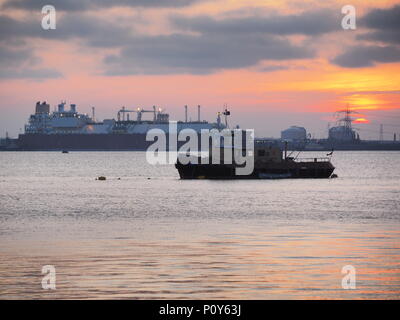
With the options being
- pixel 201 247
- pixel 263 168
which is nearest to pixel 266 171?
pixel 263 168

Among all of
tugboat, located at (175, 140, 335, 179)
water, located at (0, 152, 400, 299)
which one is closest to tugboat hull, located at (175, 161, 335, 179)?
tugboat, located at (175, 140, 335, 179)

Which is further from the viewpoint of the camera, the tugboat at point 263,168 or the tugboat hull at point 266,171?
the tugboat hull at point 266,171

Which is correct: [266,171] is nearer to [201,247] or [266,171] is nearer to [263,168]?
[263,168]

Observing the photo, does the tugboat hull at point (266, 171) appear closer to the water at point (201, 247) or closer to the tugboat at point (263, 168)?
the tugboat at point (263, 168)

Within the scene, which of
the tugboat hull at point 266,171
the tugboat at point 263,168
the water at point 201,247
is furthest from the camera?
the tugboat hull at point 266,171

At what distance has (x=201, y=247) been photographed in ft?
88.7

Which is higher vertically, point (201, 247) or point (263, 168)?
point (263, 168)

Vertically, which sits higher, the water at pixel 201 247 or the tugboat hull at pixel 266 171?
the tugboat hull at pixel 266 171

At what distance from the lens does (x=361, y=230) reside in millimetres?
33750

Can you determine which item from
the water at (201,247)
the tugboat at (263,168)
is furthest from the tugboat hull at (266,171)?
the water at (201,247)

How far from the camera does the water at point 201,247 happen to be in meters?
18.9

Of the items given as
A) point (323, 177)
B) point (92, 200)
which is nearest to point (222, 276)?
point (92, 200)
